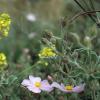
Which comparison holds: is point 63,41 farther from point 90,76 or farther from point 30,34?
point 30,34

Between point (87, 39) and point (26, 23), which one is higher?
point (26, 23)

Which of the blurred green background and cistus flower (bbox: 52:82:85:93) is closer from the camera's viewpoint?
cistus flower (bbox: 52:82:85:93)

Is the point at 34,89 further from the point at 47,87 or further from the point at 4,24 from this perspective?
the point at 4,24

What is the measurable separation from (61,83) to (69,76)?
0.37 ft

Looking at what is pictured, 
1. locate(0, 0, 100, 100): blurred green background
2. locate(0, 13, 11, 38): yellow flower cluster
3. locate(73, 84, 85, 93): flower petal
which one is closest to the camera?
locate(73, 84, 85, 93): flower petal

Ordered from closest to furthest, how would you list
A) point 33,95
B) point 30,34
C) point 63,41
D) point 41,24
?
1. point 63,41
2. point 33,95
3. point 30,34
4. point 41,24

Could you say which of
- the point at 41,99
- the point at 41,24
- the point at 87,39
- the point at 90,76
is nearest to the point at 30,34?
the point at 41,24

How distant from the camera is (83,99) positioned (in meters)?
1.71

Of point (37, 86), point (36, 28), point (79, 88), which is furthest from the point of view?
point (36, 28)

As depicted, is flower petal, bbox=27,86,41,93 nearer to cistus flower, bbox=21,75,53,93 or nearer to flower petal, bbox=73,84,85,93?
cistus flower, bbox=21,75,53,93

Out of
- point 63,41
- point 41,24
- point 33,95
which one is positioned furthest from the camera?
point 41,24

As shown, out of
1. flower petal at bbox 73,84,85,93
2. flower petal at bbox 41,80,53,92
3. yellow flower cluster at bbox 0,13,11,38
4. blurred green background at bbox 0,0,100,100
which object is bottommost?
flower petal at bbox 73,84,85,93

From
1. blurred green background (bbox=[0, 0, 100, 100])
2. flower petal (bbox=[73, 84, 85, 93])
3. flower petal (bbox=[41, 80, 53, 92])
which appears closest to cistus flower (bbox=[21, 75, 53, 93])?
flower petal (bbox=[41, 80, 53, 92])

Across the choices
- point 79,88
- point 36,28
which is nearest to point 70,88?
point 79,88
